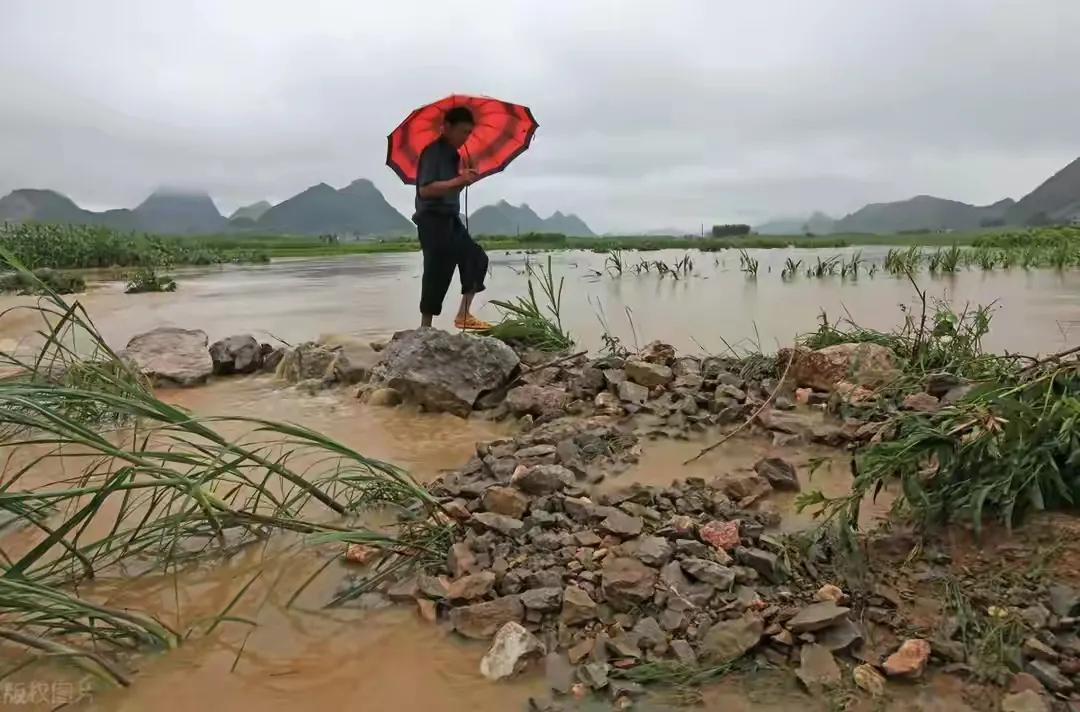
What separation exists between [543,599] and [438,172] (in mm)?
4028

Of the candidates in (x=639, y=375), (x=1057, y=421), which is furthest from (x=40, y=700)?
(x=639, y=375)

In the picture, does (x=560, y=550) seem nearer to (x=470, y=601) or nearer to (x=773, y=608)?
(x=470, y=601)

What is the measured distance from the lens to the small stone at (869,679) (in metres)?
1.46

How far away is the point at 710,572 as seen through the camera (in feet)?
6.11

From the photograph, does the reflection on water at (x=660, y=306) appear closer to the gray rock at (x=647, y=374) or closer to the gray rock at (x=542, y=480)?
the gray rock at (x=647, y=374)

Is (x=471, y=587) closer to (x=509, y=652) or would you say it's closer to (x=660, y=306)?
(x=509, y=652)

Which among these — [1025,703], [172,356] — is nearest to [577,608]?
[1025,703]

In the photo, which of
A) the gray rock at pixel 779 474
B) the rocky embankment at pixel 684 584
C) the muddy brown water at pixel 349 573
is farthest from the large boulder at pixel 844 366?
the gray rock at pixel 779 474

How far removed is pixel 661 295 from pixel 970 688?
8.70m

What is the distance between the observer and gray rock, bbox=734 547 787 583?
1.88m

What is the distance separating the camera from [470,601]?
1.91 meters

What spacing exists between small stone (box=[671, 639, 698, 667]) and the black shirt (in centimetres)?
421

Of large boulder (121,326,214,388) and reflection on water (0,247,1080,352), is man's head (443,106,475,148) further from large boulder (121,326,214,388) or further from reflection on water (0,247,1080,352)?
large boulder (121,326,214,388)

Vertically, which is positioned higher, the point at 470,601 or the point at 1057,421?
the point at 1057,421
